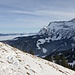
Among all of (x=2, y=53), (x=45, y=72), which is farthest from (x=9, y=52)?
(x=45, y=72)

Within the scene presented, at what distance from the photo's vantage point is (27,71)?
62.8 ft

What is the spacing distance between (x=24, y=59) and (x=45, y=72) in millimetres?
2602

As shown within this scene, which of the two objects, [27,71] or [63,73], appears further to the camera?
[63,73]

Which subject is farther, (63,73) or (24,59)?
(63,73)

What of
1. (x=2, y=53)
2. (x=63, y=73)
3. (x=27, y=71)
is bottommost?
(x=63, y=73)

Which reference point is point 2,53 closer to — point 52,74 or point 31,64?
point 31,64

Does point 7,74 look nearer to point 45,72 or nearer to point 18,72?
point 18,72

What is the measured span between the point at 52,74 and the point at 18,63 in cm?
373

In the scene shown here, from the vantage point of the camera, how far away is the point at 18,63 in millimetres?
20078

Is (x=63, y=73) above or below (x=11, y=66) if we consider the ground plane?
below

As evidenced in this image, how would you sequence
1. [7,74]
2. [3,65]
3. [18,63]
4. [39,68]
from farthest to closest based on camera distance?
1. [39,68]
2. [18,63]
3. [3,65]
4. [7,74]

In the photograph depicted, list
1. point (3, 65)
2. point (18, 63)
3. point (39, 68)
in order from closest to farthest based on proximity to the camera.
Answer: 1. point (3, 65)
2. point (18, 63)
3. point (39, 68)

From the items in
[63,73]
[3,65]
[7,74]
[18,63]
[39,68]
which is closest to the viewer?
[7,74]

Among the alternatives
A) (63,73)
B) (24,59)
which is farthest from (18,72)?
(63,73)
